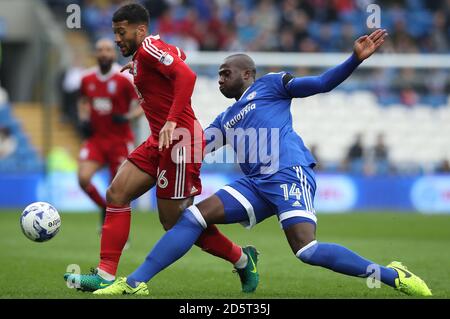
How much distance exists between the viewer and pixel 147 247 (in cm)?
1183

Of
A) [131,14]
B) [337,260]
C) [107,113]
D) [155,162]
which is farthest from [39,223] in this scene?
[107,113]

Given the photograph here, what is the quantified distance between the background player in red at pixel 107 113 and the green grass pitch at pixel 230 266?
1.11 meters

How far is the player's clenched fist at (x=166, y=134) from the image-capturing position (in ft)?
23.1

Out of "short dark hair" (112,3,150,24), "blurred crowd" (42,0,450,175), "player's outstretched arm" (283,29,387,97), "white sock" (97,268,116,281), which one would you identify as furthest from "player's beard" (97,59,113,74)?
"blurred crowd" (42,0,450,175)

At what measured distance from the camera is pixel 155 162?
7.69m

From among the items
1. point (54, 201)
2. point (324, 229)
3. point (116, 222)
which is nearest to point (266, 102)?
point (116, 222)

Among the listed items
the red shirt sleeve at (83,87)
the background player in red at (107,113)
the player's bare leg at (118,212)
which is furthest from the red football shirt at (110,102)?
the player's bare leg at (118,212)

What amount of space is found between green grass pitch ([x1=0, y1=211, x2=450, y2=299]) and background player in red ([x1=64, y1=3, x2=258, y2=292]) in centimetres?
42

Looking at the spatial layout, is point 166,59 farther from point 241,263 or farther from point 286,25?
point 286,25

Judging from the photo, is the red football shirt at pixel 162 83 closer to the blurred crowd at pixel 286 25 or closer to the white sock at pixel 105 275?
the white sock at pixel 105 275

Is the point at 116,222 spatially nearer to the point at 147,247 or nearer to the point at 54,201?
the point at 147,247

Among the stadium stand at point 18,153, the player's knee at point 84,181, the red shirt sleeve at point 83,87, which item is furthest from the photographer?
the stadium stand at point 18,153

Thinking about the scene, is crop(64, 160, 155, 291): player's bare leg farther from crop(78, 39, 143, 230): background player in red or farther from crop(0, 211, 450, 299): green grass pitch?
crop(78, 39, 143, 230): background player in red

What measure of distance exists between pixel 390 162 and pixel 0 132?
322 inches
